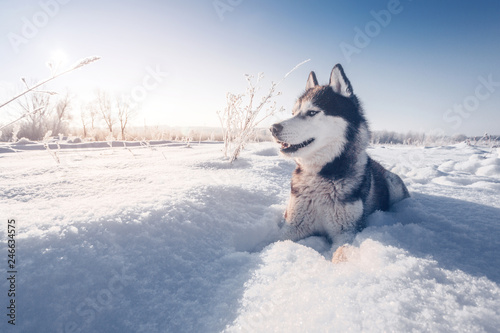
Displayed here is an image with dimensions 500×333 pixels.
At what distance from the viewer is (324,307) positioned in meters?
0.91

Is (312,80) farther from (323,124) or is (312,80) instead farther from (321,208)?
(321,208)

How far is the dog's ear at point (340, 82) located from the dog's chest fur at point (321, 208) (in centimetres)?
97

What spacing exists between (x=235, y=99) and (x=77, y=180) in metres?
2.68

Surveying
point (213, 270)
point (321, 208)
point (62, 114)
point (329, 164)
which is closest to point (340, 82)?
point (329, 164)

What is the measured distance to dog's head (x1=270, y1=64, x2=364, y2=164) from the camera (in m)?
2.06

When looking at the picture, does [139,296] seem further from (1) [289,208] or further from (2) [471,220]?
(2) [471,220]

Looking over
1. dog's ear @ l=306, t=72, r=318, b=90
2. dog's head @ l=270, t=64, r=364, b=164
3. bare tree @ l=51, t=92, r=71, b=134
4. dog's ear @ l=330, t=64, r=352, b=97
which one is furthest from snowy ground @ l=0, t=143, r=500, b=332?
bare tree @ l=51, t=92, r=71, b=134

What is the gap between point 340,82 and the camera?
2.38 m

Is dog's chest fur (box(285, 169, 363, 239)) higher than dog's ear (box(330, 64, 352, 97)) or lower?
lower

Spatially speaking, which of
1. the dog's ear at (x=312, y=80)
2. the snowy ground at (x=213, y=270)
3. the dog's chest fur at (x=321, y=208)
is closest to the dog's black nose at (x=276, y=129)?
the dog's chest fur at (x=321, y=208)

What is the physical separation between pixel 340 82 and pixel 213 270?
7.16 feet

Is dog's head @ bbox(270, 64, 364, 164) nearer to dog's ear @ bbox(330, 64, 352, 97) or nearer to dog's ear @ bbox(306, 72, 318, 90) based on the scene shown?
dog's ear @ bbox(330, 64, 352, 97)

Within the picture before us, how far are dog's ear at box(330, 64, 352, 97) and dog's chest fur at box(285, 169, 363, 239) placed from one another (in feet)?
3.18

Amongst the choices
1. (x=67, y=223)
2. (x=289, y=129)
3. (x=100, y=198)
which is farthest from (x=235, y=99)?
(x=67, y=223)
